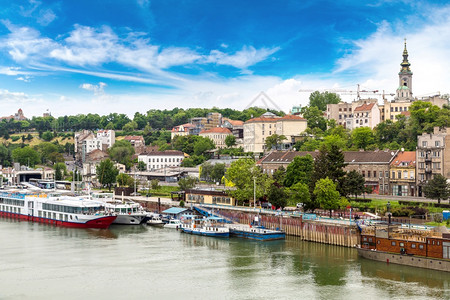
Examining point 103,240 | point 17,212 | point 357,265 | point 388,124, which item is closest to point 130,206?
point 103,240

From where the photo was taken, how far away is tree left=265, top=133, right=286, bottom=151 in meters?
113

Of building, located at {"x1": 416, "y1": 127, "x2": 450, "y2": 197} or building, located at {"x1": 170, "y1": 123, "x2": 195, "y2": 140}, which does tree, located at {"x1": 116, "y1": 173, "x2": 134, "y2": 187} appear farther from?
building, located at {"x1": 170, "y1": 123, "x2": 195, "y2": 140}

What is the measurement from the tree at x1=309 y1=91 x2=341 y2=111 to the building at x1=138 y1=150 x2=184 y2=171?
1657 inches

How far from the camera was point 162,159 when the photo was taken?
12694 cm

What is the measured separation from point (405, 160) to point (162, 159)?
68942mm

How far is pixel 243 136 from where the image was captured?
133 m

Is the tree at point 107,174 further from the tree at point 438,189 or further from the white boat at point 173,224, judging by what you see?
the tree at point 438,189

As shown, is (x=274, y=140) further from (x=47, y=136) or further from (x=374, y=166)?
(x=47, y=136)

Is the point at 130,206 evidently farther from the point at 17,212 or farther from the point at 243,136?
the point at 243,136

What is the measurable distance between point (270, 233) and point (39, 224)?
31.3m

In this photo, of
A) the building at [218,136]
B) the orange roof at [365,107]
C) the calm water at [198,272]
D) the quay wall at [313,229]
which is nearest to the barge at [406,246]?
the calm water at [198,272]

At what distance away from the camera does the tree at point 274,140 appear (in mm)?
112875

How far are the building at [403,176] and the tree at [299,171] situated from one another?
10.9m

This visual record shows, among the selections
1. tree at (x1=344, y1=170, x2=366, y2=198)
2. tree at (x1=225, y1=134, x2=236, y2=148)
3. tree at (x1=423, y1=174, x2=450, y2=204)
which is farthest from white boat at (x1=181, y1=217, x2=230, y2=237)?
tree at (x1=225, y1=134, x2=236, y2=148)
